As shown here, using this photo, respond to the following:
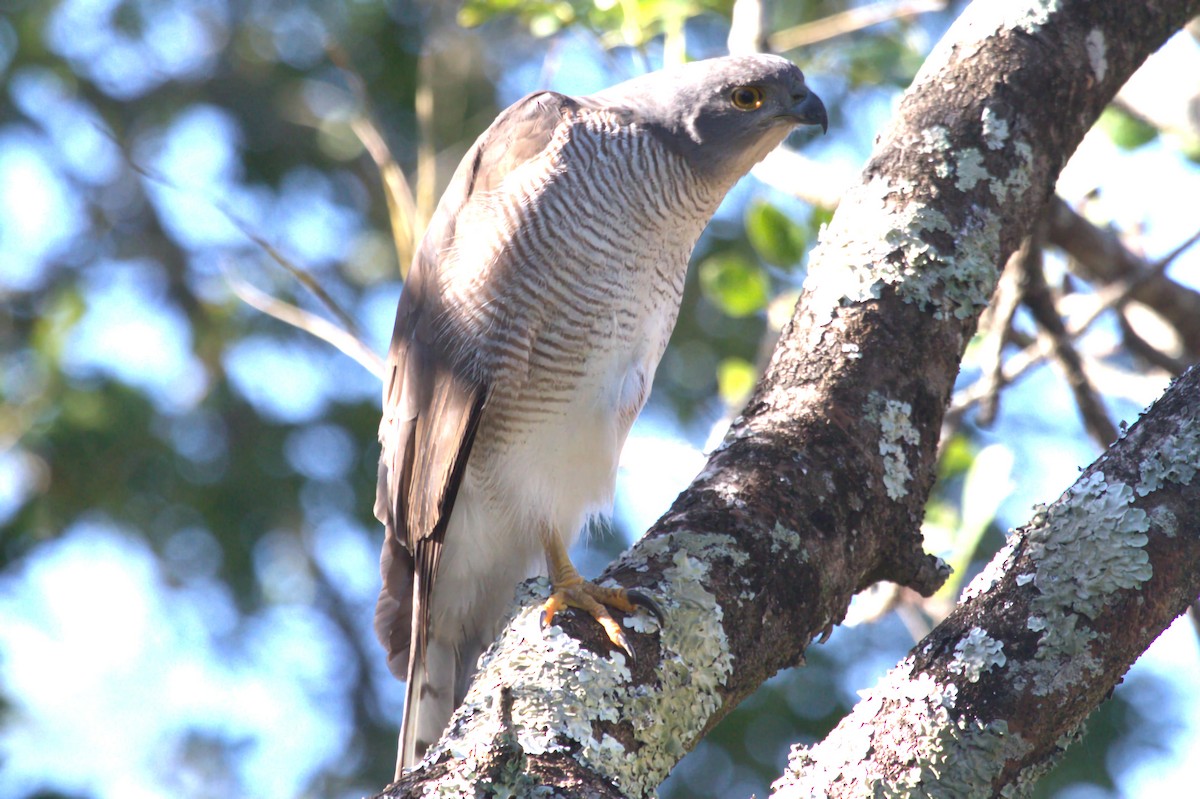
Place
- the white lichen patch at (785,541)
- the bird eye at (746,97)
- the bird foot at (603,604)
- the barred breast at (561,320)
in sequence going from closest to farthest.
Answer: the bird foot at (603,604)
the white lichen patch at (785,541)
the barred breast at (561,320)
the bird eye at (746,97)

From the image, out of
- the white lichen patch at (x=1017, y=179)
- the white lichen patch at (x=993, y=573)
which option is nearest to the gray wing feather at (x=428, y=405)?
the white lichen patch at (x=1017, y=179)

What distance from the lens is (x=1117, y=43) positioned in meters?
A: 2.74

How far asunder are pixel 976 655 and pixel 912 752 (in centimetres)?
18

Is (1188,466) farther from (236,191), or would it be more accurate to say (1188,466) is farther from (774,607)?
(236,191)

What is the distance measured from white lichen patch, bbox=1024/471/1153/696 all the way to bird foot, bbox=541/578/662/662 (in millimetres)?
626

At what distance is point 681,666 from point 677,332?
5.60 m

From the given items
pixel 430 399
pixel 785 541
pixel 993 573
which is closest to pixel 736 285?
pixel 430 399

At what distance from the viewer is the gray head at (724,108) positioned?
132 inches

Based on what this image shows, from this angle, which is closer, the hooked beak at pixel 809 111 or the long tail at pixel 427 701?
the long tail at pixel 427 701

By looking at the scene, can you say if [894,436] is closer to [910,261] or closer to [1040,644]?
[910,261]

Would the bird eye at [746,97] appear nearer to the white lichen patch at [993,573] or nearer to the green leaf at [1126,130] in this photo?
the green leaf at [1126,130]

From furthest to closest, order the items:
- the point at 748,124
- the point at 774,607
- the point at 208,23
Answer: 1. the point at 208,23
2. the point at 748,124
3. the point at 774,607

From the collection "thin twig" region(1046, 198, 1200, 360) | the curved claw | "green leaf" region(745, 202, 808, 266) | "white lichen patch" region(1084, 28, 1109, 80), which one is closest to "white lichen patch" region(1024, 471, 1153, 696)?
the curved claw

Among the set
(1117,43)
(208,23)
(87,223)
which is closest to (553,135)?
(1117,43)
